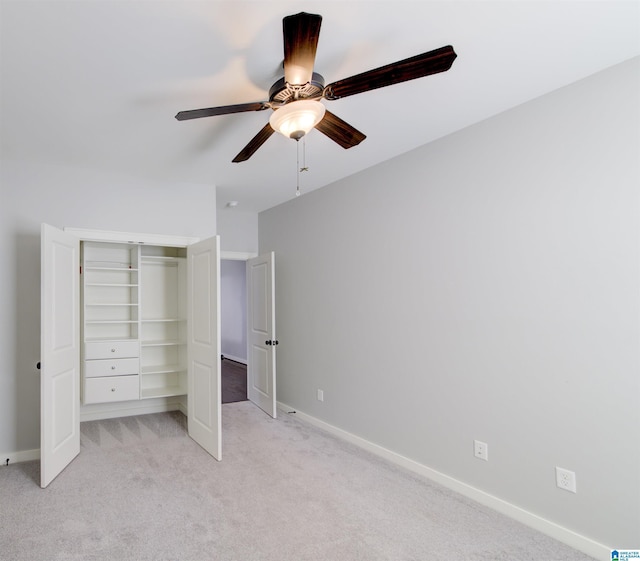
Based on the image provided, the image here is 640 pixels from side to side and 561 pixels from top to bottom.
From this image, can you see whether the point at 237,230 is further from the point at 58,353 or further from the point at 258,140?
the point at 258,140

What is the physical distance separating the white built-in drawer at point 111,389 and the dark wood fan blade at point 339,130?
135 inches

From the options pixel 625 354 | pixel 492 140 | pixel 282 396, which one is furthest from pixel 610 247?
pixel 282 396

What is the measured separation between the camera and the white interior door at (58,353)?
9.60 ft

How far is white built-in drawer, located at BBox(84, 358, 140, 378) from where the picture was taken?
4.08 metres

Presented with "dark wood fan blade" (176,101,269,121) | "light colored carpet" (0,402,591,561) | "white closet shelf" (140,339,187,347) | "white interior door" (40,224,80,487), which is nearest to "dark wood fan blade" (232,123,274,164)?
"dark wood fan blade" (176,101,269,121)

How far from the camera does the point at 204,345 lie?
12.2ft

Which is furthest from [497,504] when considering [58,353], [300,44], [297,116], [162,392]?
[162,392]

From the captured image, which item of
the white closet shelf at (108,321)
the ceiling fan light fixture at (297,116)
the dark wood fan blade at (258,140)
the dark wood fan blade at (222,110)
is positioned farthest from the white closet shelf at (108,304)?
the ceiling fan light fixture at (297,116)

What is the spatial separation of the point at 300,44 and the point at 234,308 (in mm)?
7742

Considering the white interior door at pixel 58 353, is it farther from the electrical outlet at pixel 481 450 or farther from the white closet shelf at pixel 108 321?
the electrical outlet at pixel 481 450

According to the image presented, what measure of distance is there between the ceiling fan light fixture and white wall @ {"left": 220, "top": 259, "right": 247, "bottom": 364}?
22.1 feet

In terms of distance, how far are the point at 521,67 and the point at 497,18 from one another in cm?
48

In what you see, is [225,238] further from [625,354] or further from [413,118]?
[625,354]

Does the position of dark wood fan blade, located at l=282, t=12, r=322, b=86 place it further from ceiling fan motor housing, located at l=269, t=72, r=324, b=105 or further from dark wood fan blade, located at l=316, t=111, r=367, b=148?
dark wood fan blade, located at l=316, t=111, r=367, b=148
